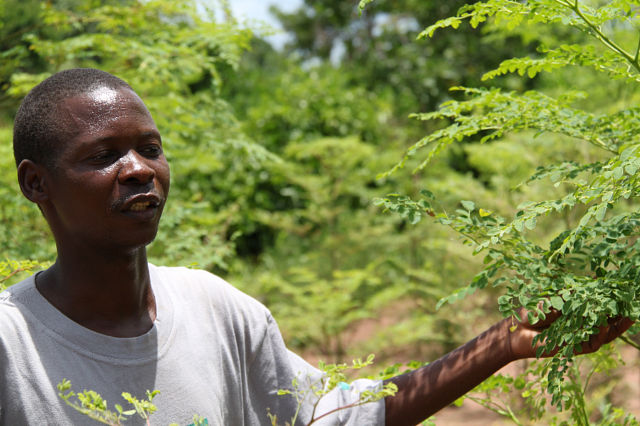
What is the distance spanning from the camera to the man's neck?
1.54m

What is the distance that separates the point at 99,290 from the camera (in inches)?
61.2

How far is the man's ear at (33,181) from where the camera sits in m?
1.53

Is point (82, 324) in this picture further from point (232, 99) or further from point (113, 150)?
point (232, 99)

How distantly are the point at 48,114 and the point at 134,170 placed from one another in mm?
227

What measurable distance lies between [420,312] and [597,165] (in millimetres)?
5280

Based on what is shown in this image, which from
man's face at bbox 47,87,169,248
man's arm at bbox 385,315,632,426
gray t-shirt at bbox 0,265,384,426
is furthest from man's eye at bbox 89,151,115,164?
man's arm at bbox 385,315,632,426

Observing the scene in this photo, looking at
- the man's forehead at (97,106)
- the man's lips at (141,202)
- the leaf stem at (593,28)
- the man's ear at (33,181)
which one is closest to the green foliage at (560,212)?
the leaf stem at (593,28)

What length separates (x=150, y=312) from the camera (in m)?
1.65

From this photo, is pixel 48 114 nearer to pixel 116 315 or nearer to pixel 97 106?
pixel 97 106

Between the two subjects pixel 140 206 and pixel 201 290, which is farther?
pixel 201 290

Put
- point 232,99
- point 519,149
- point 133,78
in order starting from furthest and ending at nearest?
point 232,99 < point 519,149 < point 133,78

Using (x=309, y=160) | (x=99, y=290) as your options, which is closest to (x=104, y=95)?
(x=99, y=290)

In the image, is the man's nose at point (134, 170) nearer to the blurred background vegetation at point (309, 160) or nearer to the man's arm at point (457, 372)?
the man's arm at point (457, 372)

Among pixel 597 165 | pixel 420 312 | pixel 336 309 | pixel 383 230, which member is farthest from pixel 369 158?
pixel 597 165
